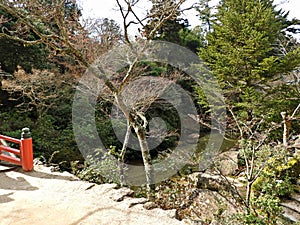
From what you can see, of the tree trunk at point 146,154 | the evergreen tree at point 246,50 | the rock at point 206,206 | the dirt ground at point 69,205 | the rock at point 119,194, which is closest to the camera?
the dirt ground at point 69,205

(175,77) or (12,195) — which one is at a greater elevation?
(175,77)

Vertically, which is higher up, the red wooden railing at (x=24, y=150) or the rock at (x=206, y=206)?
the red wooden railing at (x=24, y=150)

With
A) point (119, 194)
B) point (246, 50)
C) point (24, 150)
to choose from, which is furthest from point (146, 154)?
point (246, 50)

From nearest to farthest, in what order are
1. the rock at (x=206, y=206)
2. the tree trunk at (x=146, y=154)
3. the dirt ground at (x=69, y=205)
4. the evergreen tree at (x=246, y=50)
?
the dirt ground at (x=69, y=205) < the rock at (x=206, y=206) < the tree trunk at (x=146, y=154) < the evergreen tree at (x=246, y=50)

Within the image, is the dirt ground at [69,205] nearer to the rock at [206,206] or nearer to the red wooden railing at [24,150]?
the red wooden railing at [24,150]

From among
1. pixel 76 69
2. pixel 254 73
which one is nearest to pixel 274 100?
pixel 254 73

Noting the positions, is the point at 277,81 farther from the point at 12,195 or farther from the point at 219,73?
the point at 12,195

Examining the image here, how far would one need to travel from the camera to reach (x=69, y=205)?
8.46 feet

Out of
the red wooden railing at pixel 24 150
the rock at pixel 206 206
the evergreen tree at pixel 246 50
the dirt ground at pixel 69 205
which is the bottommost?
the rock at pixel 206 206

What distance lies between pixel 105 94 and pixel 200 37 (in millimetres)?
8739

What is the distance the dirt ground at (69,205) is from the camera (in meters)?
2.31

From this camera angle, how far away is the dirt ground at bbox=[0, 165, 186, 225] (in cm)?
231

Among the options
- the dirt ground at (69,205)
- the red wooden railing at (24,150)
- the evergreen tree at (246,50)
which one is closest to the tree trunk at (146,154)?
the dirt ground at (69,205)

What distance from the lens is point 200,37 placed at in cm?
1254
